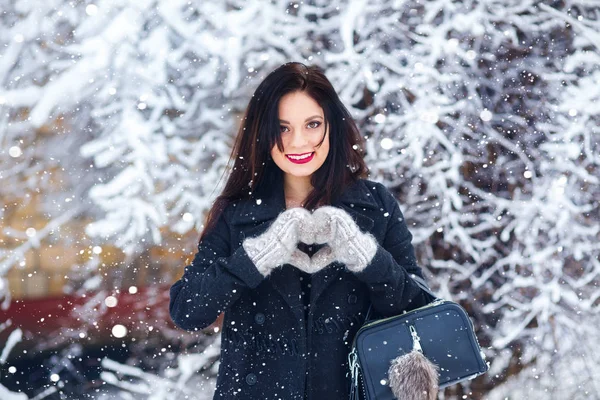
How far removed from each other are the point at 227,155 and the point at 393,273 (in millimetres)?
1560

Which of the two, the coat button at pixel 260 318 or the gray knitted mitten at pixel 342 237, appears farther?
the coat button at pixel 260 318

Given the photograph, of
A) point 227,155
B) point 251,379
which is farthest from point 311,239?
point 227,155

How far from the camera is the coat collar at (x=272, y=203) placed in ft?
6.61

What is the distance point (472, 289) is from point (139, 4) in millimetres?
2442

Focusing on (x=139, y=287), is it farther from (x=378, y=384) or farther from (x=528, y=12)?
(x=528, y=12)

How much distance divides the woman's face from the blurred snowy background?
120 centimetres

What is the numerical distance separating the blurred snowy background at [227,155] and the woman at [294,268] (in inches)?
43.7

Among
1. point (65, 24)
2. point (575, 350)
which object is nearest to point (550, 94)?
point (575, 350)

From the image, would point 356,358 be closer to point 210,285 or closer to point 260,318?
point 260,318

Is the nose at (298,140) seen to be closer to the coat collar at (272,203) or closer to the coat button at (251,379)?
the coat collar at (272,203)

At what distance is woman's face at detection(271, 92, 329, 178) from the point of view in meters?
1.96

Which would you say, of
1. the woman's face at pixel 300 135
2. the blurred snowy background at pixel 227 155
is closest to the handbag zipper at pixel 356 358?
the woman's face at pixel 300 135

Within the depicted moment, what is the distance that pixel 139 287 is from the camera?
314 cm

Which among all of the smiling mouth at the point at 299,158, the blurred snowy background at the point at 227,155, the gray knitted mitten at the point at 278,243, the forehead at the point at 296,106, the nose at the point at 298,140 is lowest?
the blurred snowy background at the point at 227,155
